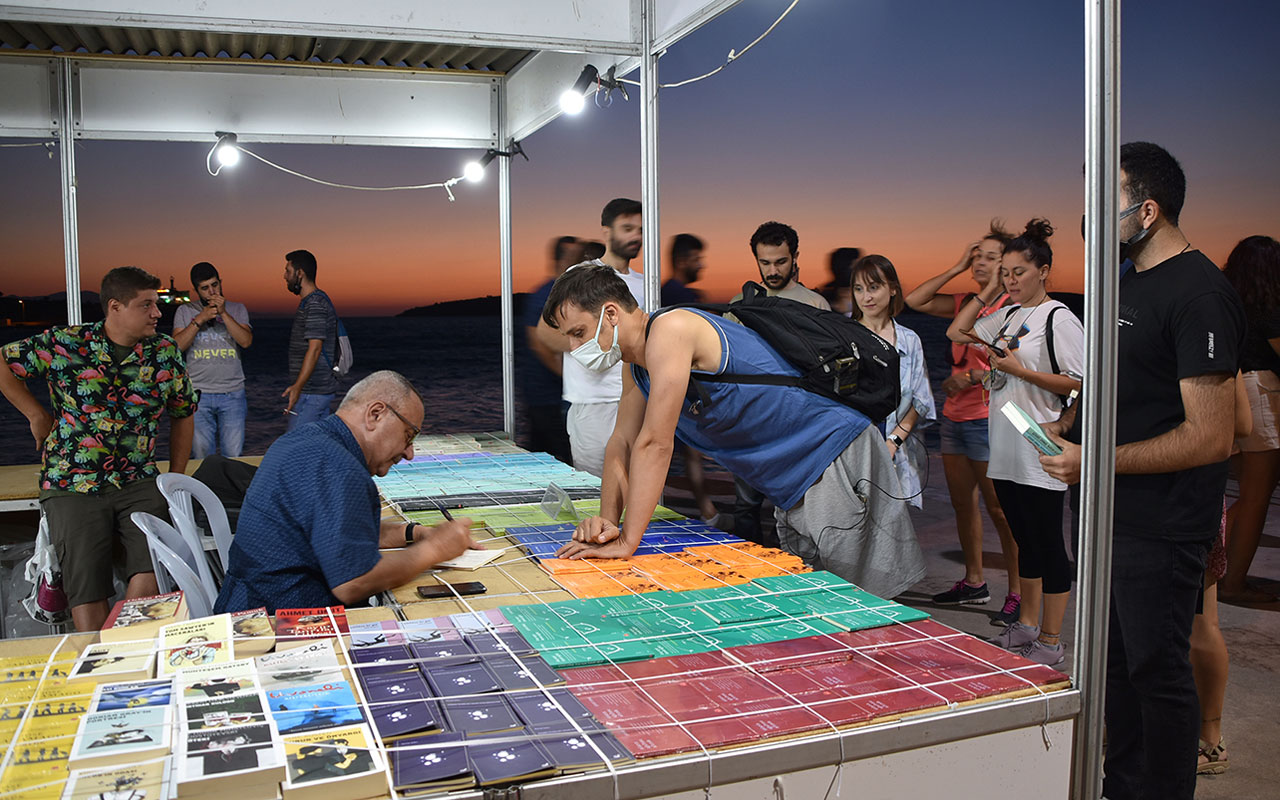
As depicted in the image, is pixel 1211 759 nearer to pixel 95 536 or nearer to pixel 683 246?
pixel 95 536

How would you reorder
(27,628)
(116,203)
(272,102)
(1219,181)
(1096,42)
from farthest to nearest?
(116,203) → (1219,181) → (272,102) → (27,628) → (1096,42)

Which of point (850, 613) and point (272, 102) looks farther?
point (272, 102)

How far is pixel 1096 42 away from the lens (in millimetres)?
Result: 1571

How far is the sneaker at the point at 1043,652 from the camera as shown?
3637 millimetres

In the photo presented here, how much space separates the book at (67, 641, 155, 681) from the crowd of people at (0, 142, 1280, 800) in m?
0.42

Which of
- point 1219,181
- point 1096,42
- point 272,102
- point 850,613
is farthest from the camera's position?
point 1219,181

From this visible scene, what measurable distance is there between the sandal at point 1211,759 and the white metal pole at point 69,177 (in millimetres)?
4798

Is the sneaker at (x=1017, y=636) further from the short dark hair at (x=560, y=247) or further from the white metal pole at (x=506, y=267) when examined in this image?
the short dark hair at (x=560, y=247)

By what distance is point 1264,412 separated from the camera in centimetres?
469

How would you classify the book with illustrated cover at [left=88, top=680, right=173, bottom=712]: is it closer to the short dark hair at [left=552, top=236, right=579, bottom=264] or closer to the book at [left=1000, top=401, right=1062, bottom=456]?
the book at [left=1000, top=401, right=1062, bottom=456]

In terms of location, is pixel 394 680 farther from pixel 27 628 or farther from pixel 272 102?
pixel 272 102

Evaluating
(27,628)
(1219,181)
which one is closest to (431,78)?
(27,628)

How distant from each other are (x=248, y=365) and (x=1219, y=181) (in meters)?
18.7

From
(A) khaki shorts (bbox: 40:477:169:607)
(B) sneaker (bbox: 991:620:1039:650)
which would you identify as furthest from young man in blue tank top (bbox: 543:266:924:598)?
(A) khaki shorts (bbox: 40:477:169:607)
